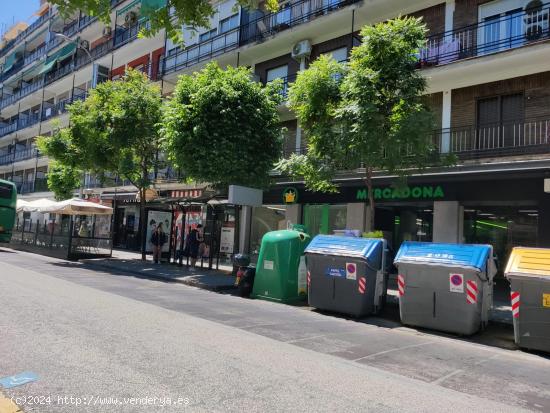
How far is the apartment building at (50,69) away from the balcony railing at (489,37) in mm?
17334

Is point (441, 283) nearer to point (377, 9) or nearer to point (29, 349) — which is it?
point (29, 349)

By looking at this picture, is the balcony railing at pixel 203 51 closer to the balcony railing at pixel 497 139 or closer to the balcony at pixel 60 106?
the balcony railing at pixel 497 139

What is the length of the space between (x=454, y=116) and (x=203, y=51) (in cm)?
1343

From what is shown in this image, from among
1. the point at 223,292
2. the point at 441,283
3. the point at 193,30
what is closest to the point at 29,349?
the point at 193,30

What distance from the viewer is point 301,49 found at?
65.6 ft

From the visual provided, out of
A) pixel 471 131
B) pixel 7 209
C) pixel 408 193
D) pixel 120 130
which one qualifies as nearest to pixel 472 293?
pixel 408 193

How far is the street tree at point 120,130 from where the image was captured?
63.9 feet

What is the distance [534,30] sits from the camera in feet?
46.4

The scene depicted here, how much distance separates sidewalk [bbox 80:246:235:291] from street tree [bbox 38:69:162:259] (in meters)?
1.69

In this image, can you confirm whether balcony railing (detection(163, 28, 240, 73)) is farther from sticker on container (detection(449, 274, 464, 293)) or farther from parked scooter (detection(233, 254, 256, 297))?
sticker on container (detection(449, 274, 464, 293))

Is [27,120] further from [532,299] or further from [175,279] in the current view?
[532,299]

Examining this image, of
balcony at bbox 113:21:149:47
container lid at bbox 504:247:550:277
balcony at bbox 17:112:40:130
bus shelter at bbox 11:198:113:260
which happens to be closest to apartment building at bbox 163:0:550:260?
container lid at bbox 504:247:550:277

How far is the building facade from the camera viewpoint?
13750 millimetres

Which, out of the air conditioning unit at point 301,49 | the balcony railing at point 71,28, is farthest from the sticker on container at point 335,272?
the balcony railing at point 71,28
